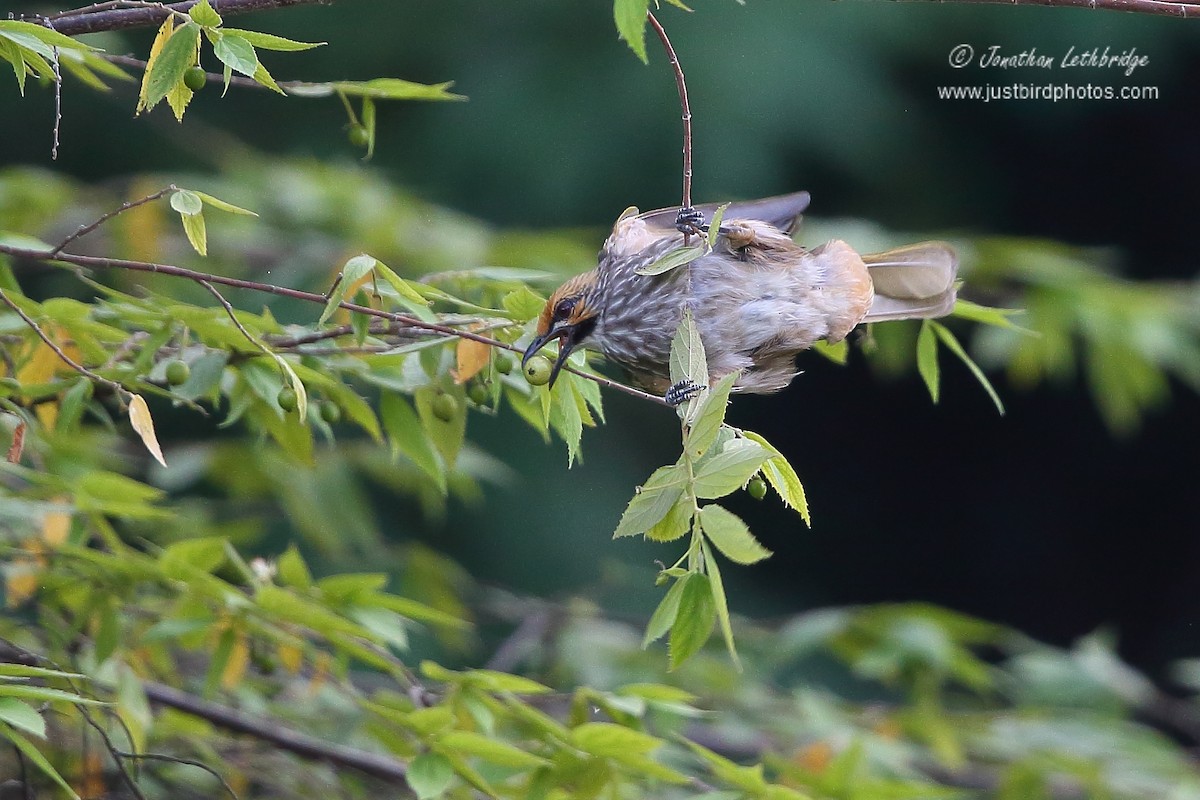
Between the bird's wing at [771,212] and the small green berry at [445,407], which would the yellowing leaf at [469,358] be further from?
the bird's wing at [771,212]

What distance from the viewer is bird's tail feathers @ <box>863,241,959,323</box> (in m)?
1.94

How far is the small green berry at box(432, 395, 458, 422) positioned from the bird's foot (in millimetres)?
316

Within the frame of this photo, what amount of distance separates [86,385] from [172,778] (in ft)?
3.10

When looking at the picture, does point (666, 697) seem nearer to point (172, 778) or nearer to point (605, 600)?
point (172, 778)

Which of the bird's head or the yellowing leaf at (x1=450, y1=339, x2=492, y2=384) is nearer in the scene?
the yellowing leaf at (x1=450, y1=339, x2=492, y2=384)

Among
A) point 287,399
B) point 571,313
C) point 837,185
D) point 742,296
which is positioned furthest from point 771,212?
point 837,185

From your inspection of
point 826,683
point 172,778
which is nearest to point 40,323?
point 172,778

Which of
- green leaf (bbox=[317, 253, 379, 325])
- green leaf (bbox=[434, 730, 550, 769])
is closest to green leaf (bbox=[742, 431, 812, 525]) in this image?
green leaf (bbox=[317, 253, 379, 325])

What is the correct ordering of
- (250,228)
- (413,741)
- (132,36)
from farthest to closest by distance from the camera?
(132,36)
(250,228)
(413,741)

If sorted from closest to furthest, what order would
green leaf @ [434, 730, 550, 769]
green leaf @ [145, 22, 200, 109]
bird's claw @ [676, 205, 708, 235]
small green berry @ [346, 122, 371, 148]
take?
green leaf @ [145, 22, 200, 109] < bird's claw @ [676, 205, 708, 235] < green leaf @ [434, 730, 550, 769] < small green berry @ [346, 122, 371, 148]

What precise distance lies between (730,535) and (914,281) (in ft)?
3.27

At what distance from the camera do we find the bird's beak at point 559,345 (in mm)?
1495

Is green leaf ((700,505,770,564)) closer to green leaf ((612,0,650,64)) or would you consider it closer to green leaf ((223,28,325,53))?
green leaf ((612,0,650,64))

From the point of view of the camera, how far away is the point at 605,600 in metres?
5.59
